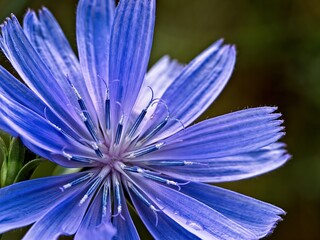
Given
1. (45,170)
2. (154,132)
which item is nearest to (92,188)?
(154,132)

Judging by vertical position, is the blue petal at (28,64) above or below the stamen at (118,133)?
above

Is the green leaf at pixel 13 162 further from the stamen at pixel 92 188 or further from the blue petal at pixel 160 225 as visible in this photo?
the blue petal at pixel 160 225

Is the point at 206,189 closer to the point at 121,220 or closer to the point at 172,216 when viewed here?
the point at 172,216

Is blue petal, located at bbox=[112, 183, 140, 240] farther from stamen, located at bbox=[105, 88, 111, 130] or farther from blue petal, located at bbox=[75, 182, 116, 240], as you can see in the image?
stamen, located at bbox=[105, 88, 111, 130]

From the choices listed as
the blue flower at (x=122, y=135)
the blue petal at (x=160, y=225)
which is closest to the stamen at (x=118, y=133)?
the blue flower at (x=122, y=135)

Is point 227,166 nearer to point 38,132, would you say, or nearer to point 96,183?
point 96,183

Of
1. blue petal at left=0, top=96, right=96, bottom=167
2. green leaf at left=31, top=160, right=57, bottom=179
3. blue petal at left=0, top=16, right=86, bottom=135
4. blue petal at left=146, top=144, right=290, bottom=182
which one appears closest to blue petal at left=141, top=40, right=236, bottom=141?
blue petal at left=146, top=144, right=290, bottom=182

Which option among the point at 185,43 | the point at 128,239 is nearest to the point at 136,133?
the point at 128,239
